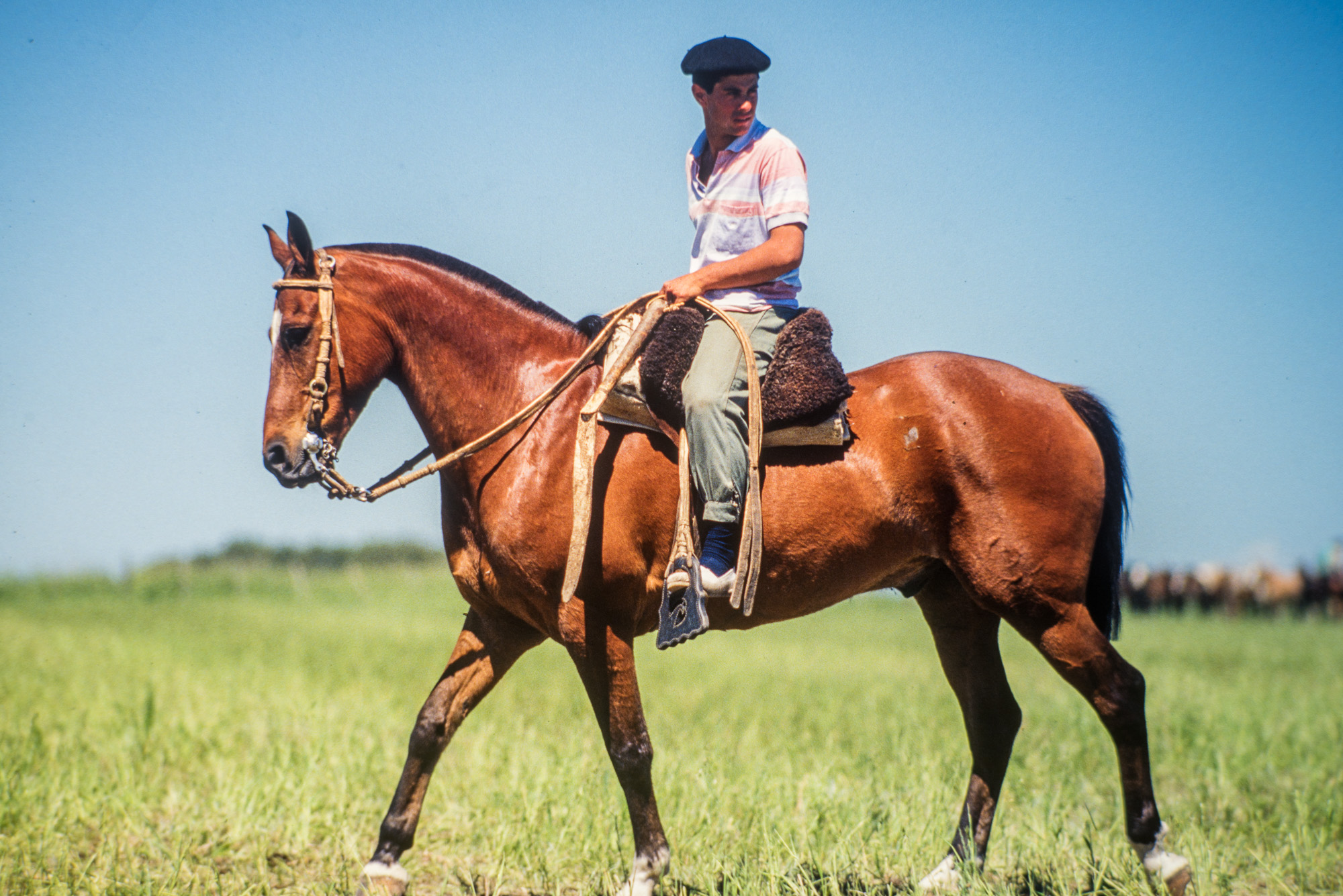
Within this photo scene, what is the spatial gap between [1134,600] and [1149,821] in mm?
34787

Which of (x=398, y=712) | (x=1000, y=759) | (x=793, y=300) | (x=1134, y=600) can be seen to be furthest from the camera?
(x=1134, y=600)

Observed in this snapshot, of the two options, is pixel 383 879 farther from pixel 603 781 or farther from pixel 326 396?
pixel 326 396

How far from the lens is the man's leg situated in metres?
4.01

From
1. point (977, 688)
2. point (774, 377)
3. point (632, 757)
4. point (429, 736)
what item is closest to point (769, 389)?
point (774, 377)

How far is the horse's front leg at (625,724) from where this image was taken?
407 centimetres

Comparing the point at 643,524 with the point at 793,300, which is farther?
the point at 793,300

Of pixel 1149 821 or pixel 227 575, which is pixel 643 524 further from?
pixel 227 575

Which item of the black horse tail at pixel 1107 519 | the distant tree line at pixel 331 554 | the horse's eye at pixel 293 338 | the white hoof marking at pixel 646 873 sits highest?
the horse's eye at pixel 293 338

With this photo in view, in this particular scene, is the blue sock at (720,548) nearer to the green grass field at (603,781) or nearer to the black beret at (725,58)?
the green grass field at (603,781)

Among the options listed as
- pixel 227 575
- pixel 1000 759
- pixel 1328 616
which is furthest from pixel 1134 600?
pixel 1000 759

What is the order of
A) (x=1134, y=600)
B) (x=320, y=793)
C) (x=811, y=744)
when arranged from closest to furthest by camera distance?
(x=320, y=793) → (x=811, y=744) → (x=1134, y=600)

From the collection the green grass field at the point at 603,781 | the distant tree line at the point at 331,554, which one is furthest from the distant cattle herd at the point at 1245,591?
the distant tree line at the point at 331,554

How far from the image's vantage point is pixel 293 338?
4.14 meters

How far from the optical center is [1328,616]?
110ft
